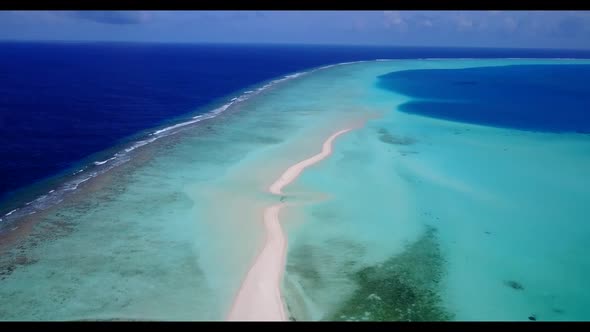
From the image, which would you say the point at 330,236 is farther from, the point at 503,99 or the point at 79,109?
the point at 503,99

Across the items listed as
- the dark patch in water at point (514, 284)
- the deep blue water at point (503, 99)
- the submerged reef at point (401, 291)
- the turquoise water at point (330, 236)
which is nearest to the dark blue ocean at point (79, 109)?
the deep blue water at point (503, 99)

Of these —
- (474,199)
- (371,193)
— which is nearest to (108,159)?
(371,193)

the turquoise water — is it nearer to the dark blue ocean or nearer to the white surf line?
the white surf line

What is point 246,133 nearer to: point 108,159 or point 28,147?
point 108,159

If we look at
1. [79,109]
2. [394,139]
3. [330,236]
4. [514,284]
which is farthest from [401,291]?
[79,109]

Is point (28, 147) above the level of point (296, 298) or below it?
above

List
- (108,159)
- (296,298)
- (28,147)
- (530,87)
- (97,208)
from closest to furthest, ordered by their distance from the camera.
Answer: (296,298) < (97,208) < (108,159) < (28,147) < (530,87)

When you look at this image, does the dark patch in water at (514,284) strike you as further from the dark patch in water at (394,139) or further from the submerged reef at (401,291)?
the dark patch in water at (394,139)
